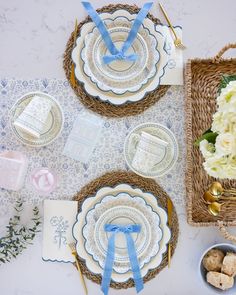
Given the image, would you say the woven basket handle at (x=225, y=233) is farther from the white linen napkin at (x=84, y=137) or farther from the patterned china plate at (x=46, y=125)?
the patterned china plate at (x=46, y=125)

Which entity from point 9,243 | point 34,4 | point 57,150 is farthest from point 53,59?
point 9,243

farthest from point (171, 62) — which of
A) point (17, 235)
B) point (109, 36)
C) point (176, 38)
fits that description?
point (17, 235)

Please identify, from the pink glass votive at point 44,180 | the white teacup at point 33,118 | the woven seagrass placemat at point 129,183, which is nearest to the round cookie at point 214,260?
the woven seagrass placemat at point 129,183

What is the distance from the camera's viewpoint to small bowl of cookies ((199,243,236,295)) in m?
1.30

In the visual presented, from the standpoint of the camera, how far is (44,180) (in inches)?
53.3

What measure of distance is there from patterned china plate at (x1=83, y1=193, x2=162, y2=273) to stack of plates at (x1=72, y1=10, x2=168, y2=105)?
305 millimetres

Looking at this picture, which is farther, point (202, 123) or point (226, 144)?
point (202, 123)

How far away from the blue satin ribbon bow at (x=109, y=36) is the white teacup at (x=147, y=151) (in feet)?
0.76

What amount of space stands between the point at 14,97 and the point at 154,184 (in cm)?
50

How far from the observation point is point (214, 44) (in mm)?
1377

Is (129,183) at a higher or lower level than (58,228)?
higher

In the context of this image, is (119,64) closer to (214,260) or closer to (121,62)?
(121,62)

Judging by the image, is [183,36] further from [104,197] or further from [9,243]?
[9,243]

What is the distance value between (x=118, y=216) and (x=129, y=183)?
11 centimetres
